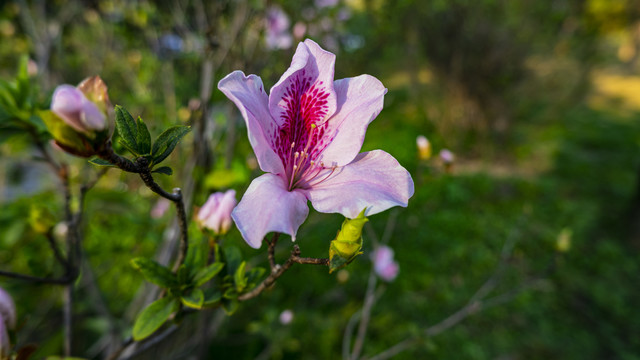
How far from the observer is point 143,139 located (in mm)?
570

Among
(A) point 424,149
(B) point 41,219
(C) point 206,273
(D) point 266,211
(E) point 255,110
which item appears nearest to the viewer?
(D) point 266,211

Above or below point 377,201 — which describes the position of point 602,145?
below

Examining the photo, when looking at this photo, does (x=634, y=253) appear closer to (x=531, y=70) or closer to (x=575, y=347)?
(x=575, y=347)

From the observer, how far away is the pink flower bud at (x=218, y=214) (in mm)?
881

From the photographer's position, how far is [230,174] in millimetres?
1510

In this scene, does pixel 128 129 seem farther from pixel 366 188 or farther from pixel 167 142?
pixel 366 188

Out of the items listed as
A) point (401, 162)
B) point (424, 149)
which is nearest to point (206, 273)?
point (424, 149)

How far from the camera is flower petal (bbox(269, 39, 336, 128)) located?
2.55 feet

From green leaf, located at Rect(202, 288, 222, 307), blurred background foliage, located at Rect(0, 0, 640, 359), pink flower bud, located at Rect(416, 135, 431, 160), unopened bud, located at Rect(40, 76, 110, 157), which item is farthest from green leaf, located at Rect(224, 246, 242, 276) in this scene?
pink flower bud, located at Rect(416, 135, 431, 160)

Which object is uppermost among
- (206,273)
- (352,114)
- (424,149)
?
(352,114)

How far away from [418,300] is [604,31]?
12.5 meters

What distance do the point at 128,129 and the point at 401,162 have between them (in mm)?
2983

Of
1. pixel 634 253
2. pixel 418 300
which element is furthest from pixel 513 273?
pixel 634 253

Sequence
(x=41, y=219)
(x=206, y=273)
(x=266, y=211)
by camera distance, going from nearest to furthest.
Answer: (x=266, y=211) → (x=206, y=273) → (x=41, y=219)
